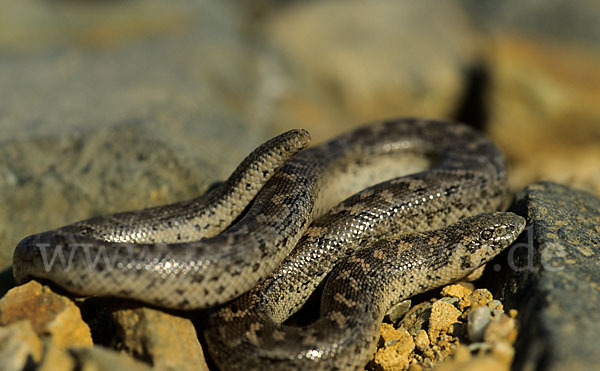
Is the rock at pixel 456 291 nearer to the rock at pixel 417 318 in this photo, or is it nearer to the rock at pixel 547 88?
the rock at pixel 417 318

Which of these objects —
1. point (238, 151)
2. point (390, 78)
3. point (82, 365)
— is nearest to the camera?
point (82, 365)

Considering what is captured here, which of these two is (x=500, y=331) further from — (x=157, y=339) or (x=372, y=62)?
(x=372, y=62)

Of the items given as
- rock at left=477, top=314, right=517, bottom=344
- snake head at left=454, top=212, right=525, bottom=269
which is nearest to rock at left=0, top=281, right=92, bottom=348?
rock at left=477, top=314, right=517, bottom=344

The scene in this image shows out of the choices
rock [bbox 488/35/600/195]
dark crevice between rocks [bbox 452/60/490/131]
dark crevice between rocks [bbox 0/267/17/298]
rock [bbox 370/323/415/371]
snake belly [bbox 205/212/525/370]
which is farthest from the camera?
dark crevice between rocks [bbox 452/60/490/131]

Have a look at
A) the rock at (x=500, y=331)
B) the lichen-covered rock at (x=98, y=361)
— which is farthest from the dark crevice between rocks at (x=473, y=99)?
the lichen-covered rock at (x=98, y=361)

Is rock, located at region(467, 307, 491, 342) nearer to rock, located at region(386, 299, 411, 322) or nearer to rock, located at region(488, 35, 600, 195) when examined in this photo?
rock, located at region(386, 299, 411, 322)

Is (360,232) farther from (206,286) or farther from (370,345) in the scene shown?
(206,286)

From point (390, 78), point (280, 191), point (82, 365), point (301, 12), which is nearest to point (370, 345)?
point (280, 191)
